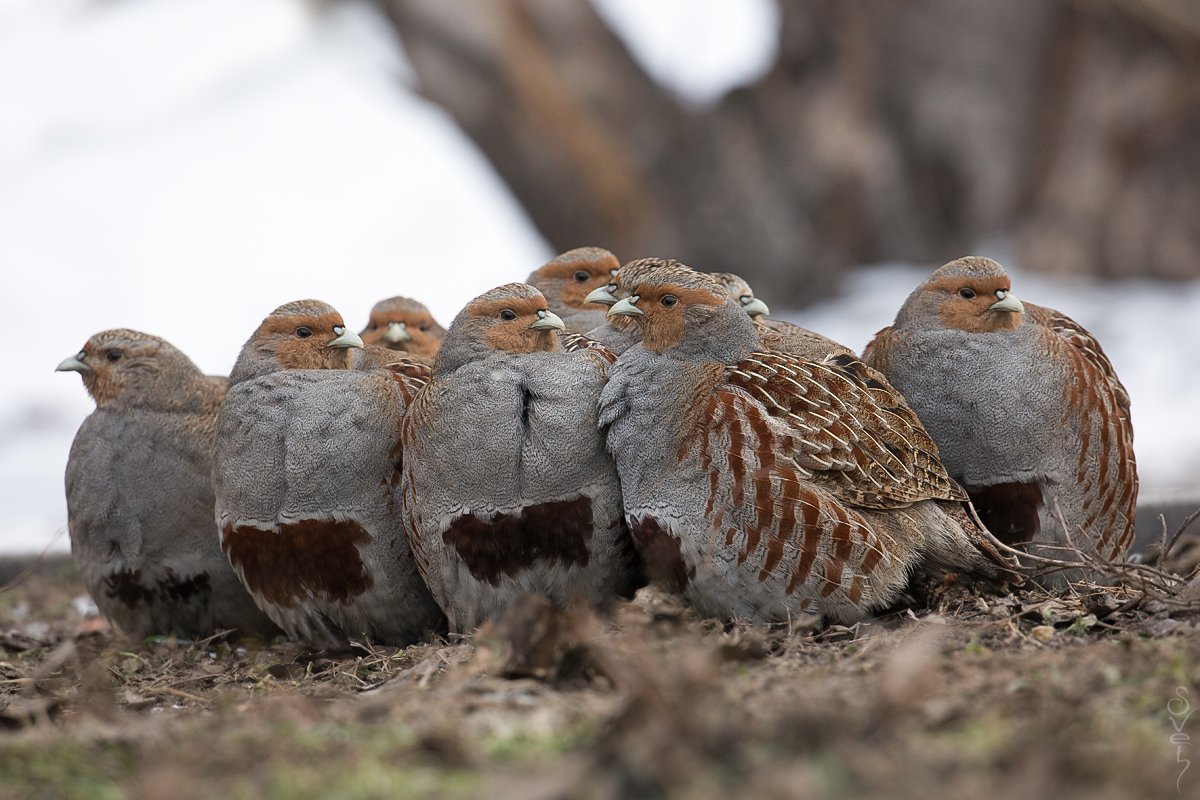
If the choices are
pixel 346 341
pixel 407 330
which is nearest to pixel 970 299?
pixel 346 341

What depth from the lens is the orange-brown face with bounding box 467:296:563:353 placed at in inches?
173

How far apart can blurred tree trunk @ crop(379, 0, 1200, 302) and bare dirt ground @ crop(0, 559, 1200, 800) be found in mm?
6575

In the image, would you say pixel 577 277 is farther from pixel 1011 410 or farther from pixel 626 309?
pixel 1011 410

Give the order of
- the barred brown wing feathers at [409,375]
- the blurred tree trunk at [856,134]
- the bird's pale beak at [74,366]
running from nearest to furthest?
1. the barred brown wing feathers at [409,375]
2. the bird's pale beak at [74,366]
3. the blurred tree trunk at [856,134]

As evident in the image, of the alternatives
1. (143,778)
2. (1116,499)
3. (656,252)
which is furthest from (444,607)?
(656,252)

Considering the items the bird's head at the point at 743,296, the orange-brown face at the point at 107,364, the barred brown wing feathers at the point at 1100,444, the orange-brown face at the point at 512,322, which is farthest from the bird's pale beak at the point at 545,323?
the barred brown wing feathers at the point at 1100,444

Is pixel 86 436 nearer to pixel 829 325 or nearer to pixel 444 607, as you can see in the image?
pixel 444 607

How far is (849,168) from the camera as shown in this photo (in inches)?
427

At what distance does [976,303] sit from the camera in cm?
470

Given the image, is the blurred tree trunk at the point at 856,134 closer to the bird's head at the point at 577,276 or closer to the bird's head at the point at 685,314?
the bird's head at the point at 577,276

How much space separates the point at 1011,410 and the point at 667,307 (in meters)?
1.22

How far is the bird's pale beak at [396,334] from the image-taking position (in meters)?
5.44

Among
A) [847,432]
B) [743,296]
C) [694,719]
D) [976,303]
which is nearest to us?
[694,719]

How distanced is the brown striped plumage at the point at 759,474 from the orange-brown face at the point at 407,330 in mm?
1441
